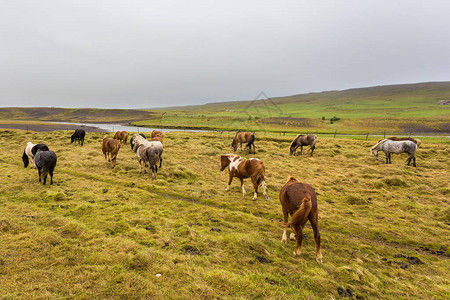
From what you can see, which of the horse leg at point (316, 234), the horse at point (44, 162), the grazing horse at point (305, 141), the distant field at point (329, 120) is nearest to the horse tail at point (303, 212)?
the horse leg at point (316, 234)

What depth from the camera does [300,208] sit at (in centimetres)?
512

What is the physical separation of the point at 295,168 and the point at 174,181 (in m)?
9.66

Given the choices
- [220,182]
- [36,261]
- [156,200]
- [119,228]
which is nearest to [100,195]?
[156,200]

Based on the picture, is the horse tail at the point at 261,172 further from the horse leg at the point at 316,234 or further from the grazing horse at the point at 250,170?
the horse leg at the point at 316,234

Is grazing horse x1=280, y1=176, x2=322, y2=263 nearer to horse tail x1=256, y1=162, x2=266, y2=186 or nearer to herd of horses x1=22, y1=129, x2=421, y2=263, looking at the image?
herd of horses x1=22, y1=129, x2=421, y2=263

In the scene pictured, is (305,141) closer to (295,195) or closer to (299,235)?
(295,195)

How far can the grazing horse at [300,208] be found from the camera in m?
5.20

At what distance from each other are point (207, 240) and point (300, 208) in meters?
3.02

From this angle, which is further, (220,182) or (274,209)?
(220,182)

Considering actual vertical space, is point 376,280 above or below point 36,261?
below

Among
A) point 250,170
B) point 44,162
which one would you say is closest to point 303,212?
point 250,170

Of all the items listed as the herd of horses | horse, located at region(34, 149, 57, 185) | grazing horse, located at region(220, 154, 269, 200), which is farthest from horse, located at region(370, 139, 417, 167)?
horse, located at region(34, 149, 57, 185)

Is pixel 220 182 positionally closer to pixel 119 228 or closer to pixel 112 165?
pixel 119 228

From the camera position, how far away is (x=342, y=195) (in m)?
10.9
